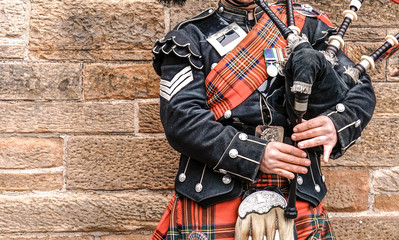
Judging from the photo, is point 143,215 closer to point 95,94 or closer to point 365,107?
point 95,94

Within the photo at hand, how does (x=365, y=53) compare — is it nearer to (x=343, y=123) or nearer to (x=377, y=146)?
(x=377, y=146)

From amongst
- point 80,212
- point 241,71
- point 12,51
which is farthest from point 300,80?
point 12,51

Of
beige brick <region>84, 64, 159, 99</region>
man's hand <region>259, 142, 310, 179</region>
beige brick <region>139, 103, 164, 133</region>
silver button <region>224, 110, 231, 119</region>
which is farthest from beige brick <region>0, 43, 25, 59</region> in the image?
man's hand <region>259, 142, 310, 179</region>

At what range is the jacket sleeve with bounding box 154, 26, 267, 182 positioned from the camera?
205 centimetres

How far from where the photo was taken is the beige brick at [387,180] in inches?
125

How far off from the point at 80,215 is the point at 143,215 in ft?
1.16

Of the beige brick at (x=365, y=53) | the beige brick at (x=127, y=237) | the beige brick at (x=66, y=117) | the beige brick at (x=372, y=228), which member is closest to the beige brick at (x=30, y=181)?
the beige brick at (x=66, y=117)

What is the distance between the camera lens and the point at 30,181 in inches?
121

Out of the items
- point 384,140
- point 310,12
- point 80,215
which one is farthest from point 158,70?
point 384,140

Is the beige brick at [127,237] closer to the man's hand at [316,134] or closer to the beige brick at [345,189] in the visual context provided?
the beige brick at [345,189]

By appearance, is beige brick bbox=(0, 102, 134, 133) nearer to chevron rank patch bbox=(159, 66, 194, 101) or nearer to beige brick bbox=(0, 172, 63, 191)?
beige brick bbox=(0, 172, 63, 191)

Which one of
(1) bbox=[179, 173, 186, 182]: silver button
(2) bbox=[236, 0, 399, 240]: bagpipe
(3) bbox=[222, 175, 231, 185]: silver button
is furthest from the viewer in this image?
(1) bbox=[179, 173, 186, 182]: silver button

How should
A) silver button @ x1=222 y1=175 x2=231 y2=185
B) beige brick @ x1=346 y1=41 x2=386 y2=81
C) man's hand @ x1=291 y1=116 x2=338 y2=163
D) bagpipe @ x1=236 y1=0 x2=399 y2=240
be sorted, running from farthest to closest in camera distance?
beige brick @ x1=346 y1=41 x2=386 y2=81
silver button @ x1=222 y1=175 x2=231 y2=185
man's hand @ x1=291 y1=116 x2=338 y2=163
bagpipe @ x1=236 y1=0 x2=399 y2=240

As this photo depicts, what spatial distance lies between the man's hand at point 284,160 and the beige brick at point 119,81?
3.88 ft
